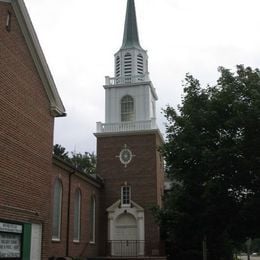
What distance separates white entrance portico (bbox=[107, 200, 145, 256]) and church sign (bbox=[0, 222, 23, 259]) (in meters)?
20.1

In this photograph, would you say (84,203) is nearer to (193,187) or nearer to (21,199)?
(193,187)

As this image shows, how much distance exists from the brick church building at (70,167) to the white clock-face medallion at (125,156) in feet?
0.25

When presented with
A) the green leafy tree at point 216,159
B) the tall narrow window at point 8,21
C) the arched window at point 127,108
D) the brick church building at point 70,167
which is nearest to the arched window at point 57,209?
the brick church building at point 70,167

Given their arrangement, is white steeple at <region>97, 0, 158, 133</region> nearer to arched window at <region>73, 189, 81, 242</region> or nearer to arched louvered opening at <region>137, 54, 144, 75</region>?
arched louvered opening at <region>137, 54, 144, 75</region>

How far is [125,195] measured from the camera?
3466 cm

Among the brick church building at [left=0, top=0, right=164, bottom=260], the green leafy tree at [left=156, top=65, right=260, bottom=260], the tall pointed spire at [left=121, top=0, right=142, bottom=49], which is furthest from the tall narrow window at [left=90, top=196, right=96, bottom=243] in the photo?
the green leafy tree at [left=156, top=65, right=260, bottom=260]

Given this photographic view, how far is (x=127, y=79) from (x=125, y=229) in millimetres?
11685

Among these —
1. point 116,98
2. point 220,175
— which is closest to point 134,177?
point 116,98

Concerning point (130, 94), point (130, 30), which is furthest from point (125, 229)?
point (130, 30)

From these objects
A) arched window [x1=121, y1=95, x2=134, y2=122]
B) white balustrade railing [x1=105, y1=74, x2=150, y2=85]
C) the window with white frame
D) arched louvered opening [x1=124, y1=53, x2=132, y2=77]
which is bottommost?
the window with white frame

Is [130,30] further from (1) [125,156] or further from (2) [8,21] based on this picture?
(2) [8,21]

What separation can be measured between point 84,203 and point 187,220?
14.2 meters

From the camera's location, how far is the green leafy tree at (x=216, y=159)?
15977 mm

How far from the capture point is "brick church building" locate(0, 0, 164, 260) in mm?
13891
